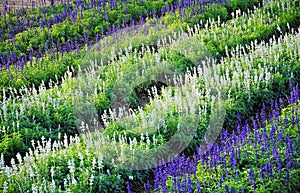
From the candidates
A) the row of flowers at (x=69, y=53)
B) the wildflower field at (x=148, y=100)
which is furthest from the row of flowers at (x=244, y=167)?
the row of flowers at (x=69, y=53)

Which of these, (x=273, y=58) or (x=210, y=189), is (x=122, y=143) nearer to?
(x=210, y=189)

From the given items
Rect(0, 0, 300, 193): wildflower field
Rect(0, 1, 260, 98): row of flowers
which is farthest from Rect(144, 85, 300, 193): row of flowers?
Rect(0, 1, 260, 98): row of flowers

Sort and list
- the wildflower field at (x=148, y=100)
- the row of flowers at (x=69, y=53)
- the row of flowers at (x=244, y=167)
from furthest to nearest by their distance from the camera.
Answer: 1. the row of flowers at (x=69, y=53)
2. the wildflower field at (x=148, y=100)
3. the row of flowers at (x=244, y=167)

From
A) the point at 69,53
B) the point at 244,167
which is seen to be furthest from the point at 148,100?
the point at 244,167

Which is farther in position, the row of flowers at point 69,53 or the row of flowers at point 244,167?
the row of flowers at point 69,53

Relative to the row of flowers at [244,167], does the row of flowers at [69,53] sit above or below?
above

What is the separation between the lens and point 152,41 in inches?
486

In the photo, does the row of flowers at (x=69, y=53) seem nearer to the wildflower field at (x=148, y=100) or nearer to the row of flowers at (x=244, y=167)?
the wildflower field at (x=148, y=100)

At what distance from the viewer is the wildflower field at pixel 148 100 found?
6.91 meters

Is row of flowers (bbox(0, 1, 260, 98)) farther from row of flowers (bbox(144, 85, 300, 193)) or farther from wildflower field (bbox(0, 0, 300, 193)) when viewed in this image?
row of flowers (bbox(144, 85, 300, 193))

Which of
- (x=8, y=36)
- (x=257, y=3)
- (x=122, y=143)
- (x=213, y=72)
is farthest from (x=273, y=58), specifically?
(x=8, y=36)

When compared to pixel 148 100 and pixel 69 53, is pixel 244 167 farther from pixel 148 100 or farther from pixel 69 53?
pixel 69 53

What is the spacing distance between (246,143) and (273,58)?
3.49 meters

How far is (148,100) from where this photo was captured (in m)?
10.1
